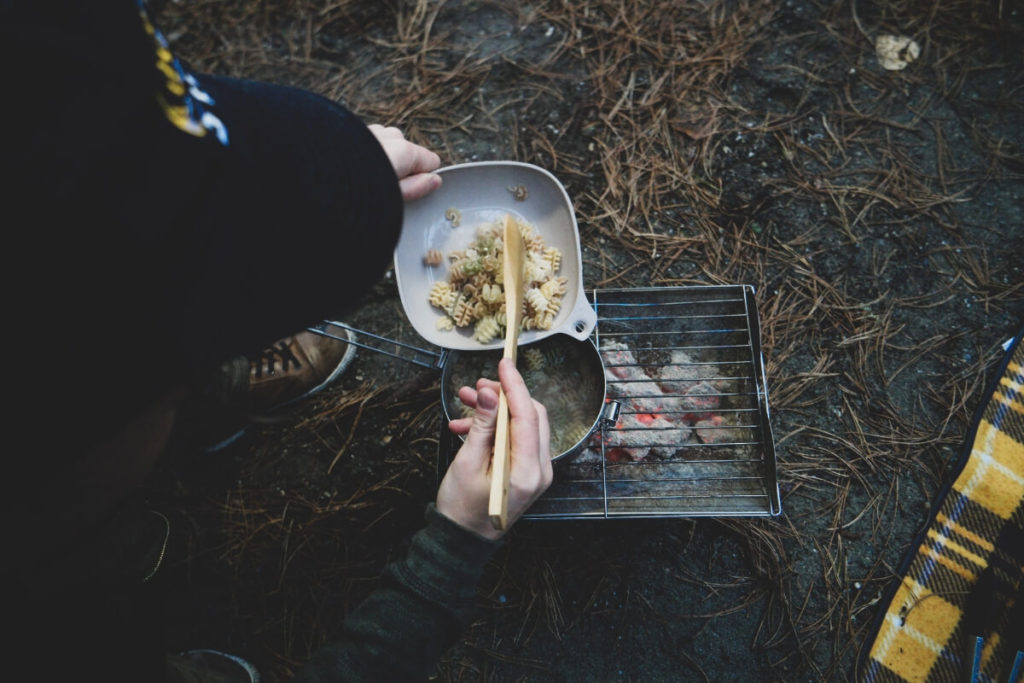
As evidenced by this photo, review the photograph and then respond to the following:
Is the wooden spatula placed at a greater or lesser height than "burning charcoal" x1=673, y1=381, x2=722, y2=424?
greater

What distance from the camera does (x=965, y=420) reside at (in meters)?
1.84

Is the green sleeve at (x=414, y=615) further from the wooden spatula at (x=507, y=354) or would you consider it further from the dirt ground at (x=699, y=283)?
the dirt ground at (x=699, y=283)

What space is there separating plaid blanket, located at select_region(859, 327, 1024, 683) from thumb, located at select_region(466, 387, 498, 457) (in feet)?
4.53

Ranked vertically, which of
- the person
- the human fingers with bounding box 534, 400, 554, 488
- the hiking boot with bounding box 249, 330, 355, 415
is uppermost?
the person

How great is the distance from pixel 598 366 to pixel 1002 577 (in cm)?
135

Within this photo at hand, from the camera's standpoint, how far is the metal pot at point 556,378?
1575mm

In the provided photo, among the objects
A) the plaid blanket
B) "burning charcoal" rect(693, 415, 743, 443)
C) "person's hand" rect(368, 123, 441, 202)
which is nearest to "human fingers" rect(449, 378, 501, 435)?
"person's hand" rect(368, 123, 441, 202)

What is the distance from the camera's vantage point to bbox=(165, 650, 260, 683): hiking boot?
1524 millimetres

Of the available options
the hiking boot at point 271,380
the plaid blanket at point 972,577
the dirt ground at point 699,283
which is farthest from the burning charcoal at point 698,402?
the hiking boot at point 271,380

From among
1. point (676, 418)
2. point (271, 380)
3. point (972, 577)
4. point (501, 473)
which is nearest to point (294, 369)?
point (271, 380)

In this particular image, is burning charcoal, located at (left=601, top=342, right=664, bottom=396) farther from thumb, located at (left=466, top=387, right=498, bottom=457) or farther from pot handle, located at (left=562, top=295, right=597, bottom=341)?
thumb, located at (left=466, top=387, right=498, bottom=457)

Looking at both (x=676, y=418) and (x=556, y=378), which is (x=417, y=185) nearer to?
(x=556, y=378)

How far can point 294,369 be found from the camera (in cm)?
194

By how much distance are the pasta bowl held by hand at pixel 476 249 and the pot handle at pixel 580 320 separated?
3 cm
